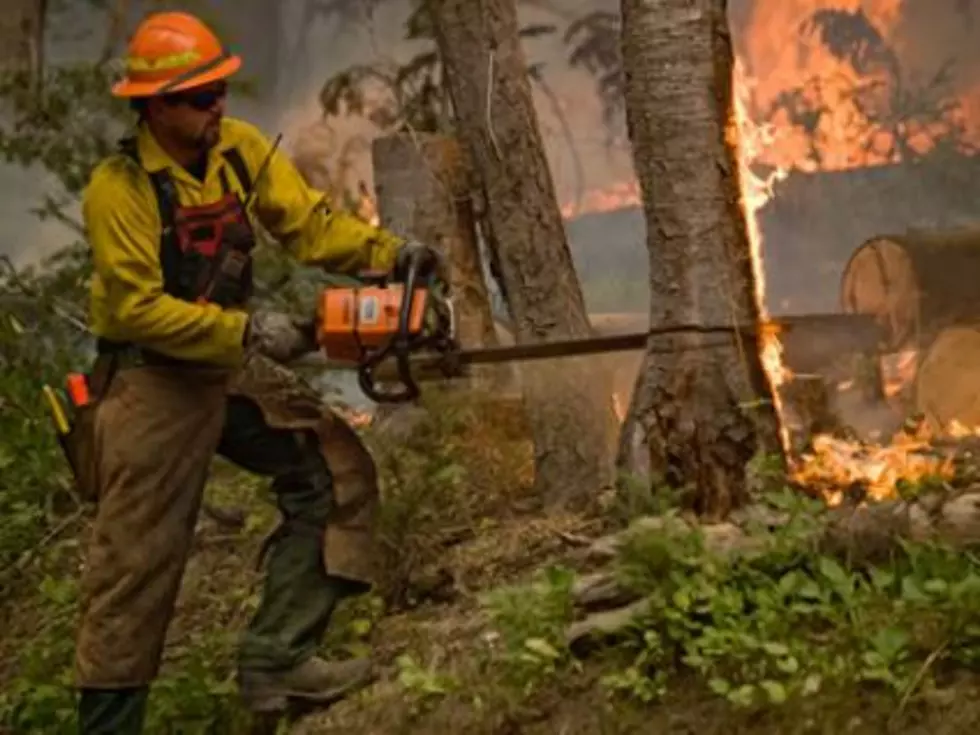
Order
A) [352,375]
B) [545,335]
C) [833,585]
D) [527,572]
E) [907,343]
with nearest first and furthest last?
[833,585] → [527,572] → [545,335] → [907,343] → [352,375]

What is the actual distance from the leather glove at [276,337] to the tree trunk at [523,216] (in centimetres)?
244

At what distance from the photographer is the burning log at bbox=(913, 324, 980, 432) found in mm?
8359

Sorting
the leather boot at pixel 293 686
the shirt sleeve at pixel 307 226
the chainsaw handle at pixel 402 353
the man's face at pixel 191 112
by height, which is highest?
the man's face at pixel 191 112

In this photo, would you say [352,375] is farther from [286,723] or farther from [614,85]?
[286,723]

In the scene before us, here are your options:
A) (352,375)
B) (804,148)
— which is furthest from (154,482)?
(804,148)

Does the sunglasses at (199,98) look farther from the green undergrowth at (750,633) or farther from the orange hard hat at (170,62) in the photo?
the green undergrowth at (750,633)

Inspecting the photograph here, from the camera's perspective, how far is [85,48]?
13.6 meters

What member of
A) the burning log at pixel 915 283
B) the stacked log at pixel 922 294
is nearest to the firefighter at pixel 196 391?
the stacked log at pixel 922 294

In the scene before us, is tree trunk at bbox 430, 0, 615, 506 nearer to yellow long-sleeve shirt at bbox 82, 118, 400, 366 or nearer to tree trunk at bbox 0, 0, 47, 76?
yellow long-sleeve shirt at bbox 82, 118, 400, 366

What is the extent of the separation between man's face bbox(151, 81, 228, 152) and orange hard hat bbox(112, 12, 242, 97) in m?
0.04

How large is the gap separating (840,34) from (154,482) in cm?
1031

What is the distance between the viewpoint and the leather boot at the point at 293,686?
464 centimetres

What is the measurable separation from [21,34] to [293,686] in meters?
5.66

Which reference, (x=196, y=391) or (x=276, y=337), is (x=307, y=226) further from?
(x=196, y=391)
